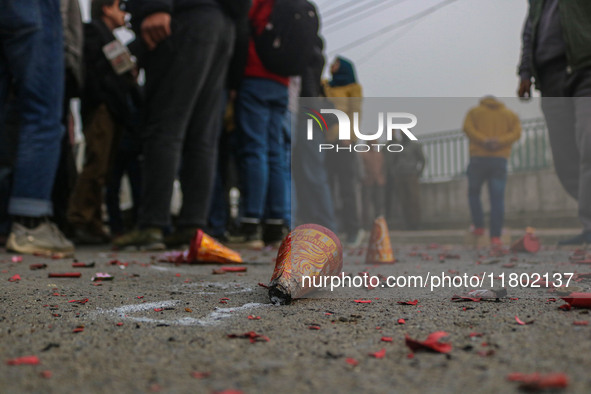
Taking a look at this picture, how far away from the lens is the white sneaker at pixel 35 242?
99.7 inches

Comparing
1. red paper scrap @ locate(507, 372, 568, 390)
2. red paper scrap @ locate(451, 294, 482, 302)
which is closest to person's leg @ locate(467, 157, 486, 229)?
red paper scrap @ locate(451, 294, 482, 302)

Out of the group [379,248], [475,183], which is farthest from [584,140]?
[379,248]

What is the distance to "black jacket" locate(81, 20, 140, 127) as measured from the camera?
402 centimetres

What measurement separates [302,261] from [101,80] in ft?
10.7

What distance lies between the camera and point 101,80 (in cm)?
403

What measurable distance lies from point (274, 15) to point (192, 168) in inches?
51.2

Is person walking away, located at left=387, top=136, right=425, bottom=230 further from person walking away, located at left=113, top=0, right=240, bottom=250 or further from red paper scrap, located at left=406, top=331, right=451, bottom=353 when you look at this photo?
person walking away, located at left=113, top=0, right=240, bottom=250

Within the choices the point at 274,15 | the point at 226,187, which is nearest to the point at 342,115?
the point at 274,15

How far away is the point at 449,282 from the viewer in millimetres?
1599

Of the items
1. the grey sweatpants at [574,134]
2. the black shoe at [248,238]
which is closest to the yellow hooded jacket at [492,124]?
the grey sweatpants at [574,134]

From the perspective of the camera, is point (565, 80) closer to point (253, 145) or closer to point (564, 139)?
point (564, 139)

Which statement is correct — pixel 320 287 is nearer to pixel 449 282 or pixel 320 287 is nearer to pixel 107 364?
pixel 449 282

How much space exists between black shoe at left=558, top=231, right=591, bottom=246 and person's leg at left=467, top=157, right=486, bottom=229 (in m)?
0.47

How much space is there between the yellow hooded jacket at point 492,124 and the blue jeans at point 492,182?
6cm
